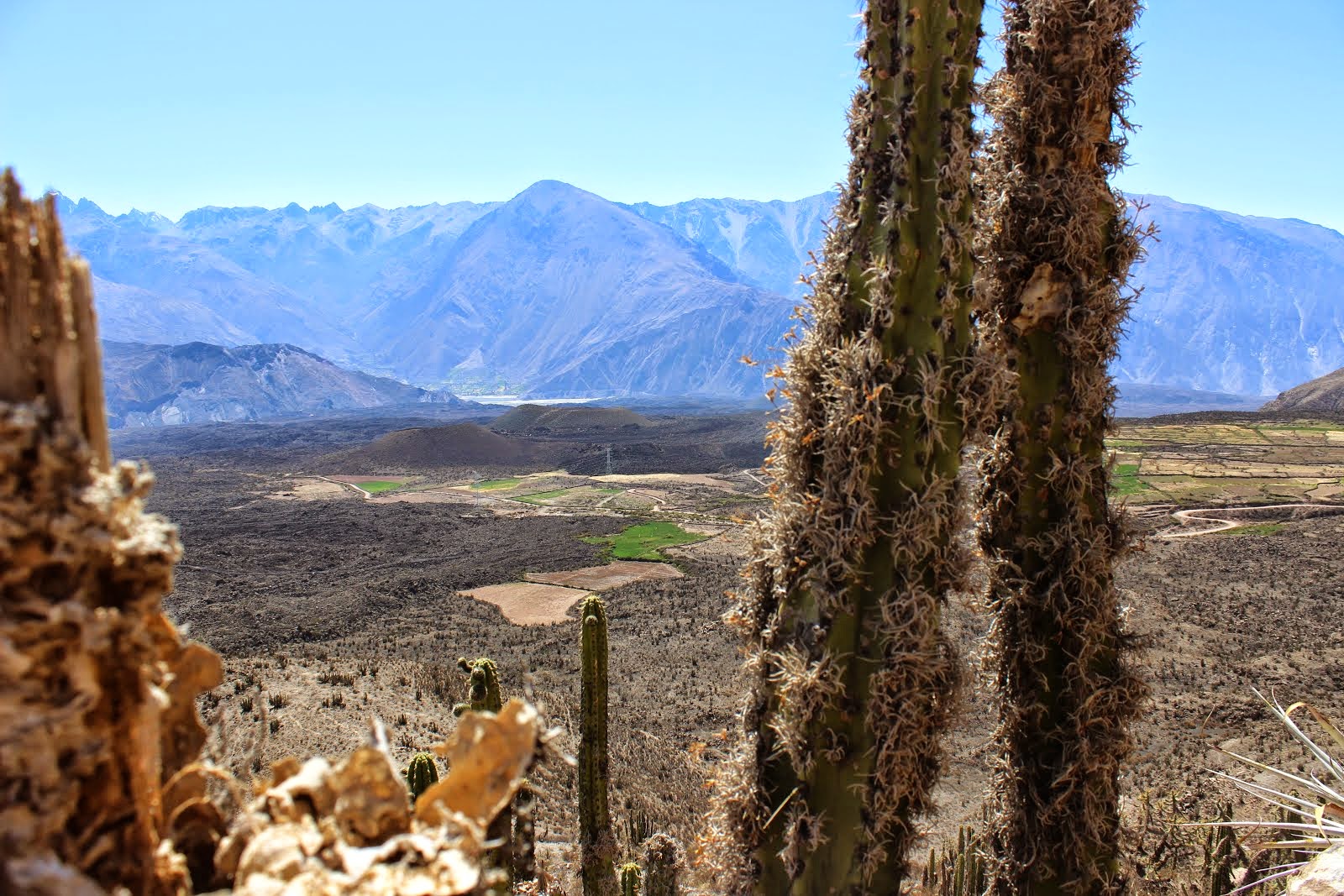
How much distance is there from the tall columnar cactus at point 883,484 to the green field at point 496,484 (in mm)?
62160

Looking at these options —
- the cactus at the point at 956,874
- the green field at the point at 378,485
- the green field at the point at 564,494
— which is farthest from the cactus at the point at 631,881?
the green field at the point at 378,485

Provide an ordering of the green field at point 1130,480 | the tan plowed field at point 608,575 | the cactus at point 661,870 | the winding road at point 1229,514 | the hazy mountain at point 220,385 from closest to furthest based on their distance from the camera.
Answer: the cactus at point 661,870 < the tan plowed field at point 608,575 < the winding road at point 1229,514 < the green field at point 1130,480 < the hazy mountain at point 220,385

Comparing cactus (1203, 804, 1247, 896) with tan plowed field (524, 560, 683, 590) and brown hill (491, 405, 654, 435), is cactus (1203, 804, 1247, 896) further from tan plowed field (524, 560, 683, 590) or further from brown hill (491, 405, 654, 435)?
brown hill (491, 405, 654, 435)

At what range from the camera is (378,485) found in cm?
6600

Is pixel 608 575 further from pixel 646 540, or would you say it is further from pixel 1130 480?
pixel 1130 480

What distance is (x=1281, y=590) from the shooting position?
29406mm

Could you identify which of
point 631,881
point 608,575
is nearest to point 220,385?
point 608,575

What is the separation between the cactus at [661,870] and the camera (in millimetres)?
9234

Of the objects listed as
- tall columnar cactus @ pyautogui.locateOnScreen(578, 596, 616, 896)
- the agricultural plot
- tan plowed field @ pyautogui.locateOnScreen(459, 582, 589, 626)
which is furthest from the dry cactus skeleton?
the agricultural plot

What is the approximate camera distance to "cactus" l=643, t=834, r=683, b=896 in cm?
923

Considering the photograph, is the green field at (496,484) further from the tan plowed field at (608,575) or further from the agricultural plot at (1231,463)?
the agricultural plot at (1231,463)

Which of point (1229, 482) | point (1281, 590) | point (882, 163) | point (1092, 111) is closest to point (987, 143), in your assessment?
point (1092, 111)

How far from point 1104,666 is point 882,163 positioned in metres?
2.60

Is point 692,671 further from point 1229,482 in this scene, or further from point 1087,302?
point 1229,482
